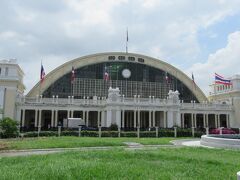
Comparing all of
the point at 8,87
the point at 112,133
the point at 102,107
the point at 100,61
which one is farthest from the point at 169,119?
the point at 8,87

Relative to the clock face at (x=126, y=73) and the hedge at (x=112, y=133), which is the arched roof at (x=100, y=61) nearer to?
the clock face at (x=126, y=73)

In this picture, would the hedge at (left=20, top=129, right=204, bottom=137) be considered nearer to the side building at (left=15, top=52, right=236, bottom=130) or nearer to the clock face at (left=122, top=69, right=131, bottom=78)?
the side building at (left=15, top=52, right=236, bottom=130)

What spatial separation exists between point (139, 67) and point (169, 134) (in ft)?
122

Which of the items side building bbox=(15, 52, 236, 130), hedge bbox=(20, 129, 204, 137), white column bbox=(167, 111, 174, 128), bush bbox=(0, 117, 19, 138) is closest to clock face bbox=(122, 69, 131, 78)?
side building bbox=(15, 52, 236, 130)

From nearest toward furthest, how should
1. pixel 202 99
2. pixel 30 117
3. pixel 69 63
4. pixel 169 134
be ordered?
pixel 169 134
pixel 30 117
pixel 69 63
pixel 202 99

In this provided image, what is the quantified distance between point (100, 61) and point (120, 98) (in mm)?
19756

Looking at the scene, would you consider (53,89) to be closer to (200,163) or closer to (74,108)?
(74,108)

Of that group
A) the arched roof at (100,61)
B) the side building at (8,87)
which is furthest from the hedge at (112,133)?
the arched roof at (100,61)

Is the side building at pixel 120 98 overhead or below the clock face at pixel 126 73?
below

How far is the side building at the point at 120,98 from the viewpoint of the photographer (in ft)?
213

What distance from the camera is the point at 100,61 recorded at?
3184 inches

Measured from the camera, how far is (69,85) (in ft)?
252

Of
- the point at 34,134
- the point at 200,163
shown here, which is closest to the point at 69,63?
the point at 34,134

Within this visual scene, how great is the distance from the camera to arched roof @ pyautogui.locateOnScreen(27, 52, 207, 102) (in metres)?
76.6
